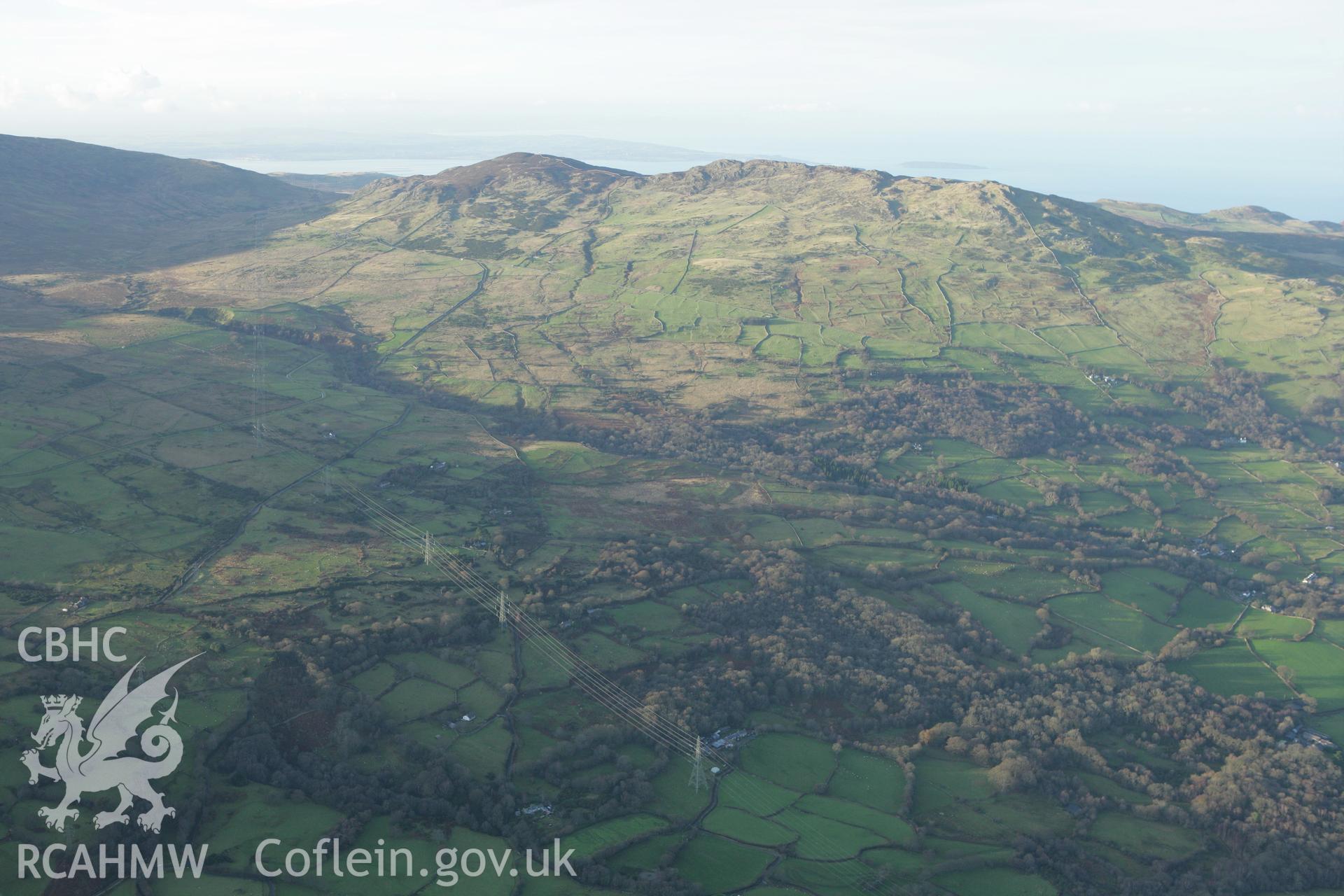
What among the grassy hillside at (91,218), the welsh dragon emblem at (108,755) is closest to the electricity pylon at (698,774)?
the welsh dragon emblem at (108,755)

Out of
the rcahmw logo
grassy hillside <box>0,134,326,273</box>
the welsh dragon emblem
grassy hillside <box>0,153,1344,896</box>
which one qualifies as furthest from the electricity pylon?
grassy hillside <box>0,134,326,273</box>

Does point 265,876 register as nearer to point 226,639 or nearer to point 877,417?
point 226,639

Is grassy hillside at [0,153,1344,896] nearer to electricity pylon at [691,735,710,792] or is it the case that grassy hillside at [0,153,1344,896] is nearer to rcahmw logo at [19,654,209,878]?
electricity pylon at [691,735,710,792]

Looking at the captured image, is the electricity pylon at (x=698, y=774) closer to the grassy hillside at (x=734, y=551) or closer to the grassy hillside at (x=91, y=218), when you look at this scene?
the grassy hillside at (x=734, y=551)

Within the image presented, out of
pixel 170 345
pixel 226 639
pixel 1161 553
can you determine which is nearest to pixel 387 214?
pixel 170 345

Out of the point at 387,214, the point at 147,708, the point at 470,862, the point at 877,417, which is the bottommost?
the point at 470,862
